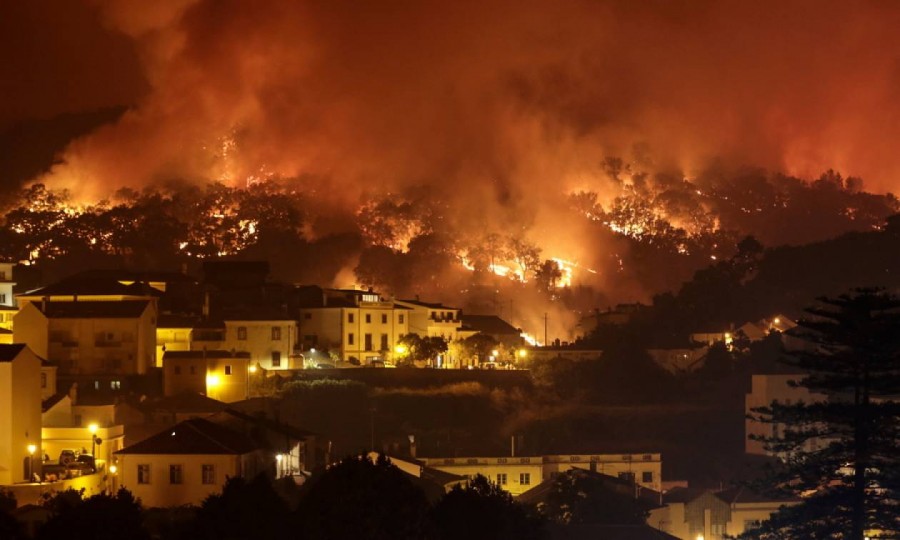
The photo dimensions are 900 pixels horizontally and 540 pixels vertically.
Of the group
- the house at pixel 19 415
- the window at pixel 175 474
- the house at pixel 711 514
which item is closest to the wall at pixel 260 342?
the house at pixel 711 514

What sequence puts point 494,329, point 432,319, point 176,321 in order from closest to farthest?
point 176,321
point 432,319
point 494,329

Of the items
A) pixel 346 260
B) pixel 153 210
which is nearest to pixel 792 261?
pixel 346 260

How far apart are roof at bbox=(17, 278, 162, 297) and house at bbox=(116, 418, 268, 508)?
1542 cm

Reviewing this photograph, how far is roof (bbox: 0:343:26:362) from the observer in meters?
51.3

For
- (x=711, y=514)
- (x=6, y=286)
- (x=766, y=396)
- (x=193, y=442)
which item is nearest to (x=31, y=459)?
(x=193, y=442)

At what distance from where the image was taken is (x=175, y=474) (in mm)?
50875

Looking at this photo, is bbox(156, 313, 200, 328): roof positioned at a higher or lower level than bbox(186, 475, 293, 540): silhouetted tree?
higher

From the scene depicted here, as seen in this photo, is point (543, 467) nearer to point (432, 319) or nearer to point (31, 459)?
point (432, 319)

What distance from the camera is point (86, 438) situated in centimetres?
5472

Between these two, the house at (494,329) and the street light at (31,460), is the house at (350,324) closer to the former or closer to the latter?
the house at (494,329)

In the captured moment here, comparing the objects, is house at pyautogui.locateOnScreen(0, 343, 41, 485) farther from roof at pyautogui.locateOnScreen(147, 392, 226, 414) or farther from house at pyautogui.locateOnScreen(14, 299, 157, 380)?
house at pyautogui.locateOnScreen(14, 299, 157, 380)

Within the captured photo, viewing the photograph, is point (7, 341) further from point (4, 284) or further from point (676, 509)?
point (676, 509)

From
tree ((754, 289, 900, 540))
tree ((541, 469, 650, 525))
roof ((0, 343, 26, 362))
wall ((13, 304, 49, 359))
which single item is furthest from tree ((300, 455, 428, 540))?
wall ((13, 304, 49, 359))

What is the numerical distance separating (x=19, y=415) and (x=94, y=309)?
13.9 m
